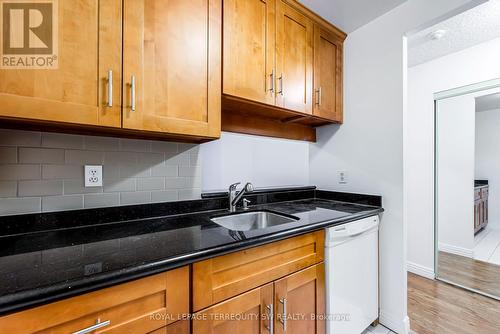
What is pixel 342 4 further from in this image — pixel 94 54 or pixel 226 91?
pixel 94 54

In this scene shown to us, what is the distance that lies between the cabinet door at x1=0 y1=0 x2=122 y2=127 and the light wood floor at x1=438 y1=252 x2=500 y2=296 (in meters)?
3.21

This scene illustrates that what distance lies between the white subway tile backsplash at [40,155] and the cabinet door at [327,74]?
163 cm

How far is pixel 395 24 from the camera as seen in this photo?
65.4 inches

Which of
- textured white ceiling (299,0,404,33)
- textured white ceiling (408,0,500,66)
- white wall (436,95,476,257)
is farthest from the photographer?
white wall (436,95,476,257)

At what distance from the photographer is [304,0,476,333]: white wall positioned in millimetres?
1613

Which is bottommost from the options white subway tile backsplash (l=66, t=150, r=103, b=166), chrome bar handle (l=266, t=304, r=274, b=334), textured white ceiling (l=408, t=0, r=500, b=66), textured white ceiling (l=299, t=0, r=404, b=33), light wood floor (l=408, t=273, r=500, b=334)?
light wood floor (l=408, t=273, r=500, b=334)

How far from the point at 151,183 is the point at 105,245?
0.50 m

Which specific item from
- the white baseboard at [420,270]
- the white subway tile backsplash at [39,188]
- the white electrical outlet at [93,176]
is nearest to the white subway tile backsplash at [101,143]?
the white electrical outlet at [93,176]

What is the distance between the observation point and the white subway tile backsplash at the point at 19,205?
A: 37.9 inches

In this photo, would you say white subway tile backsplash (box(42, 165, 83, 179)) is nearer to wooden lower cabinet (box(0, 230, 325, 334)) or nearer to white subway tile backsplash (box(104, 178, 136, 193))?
white subway tile backsplash (box(104, 178, 136, 193))

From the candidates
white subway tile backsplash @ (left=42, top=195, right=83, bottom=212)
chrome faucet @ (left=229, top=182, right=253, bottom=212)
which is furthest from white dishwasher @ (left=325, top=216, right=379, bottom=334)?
white subway tile backsplash @ (left=42, top=195, right=83, bottom=212)

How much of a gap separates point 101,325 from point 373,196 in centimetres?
183

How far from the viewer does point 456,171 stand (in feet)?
7.73

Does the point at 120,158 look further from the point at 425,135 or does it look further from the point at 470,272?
the point at 470,272
